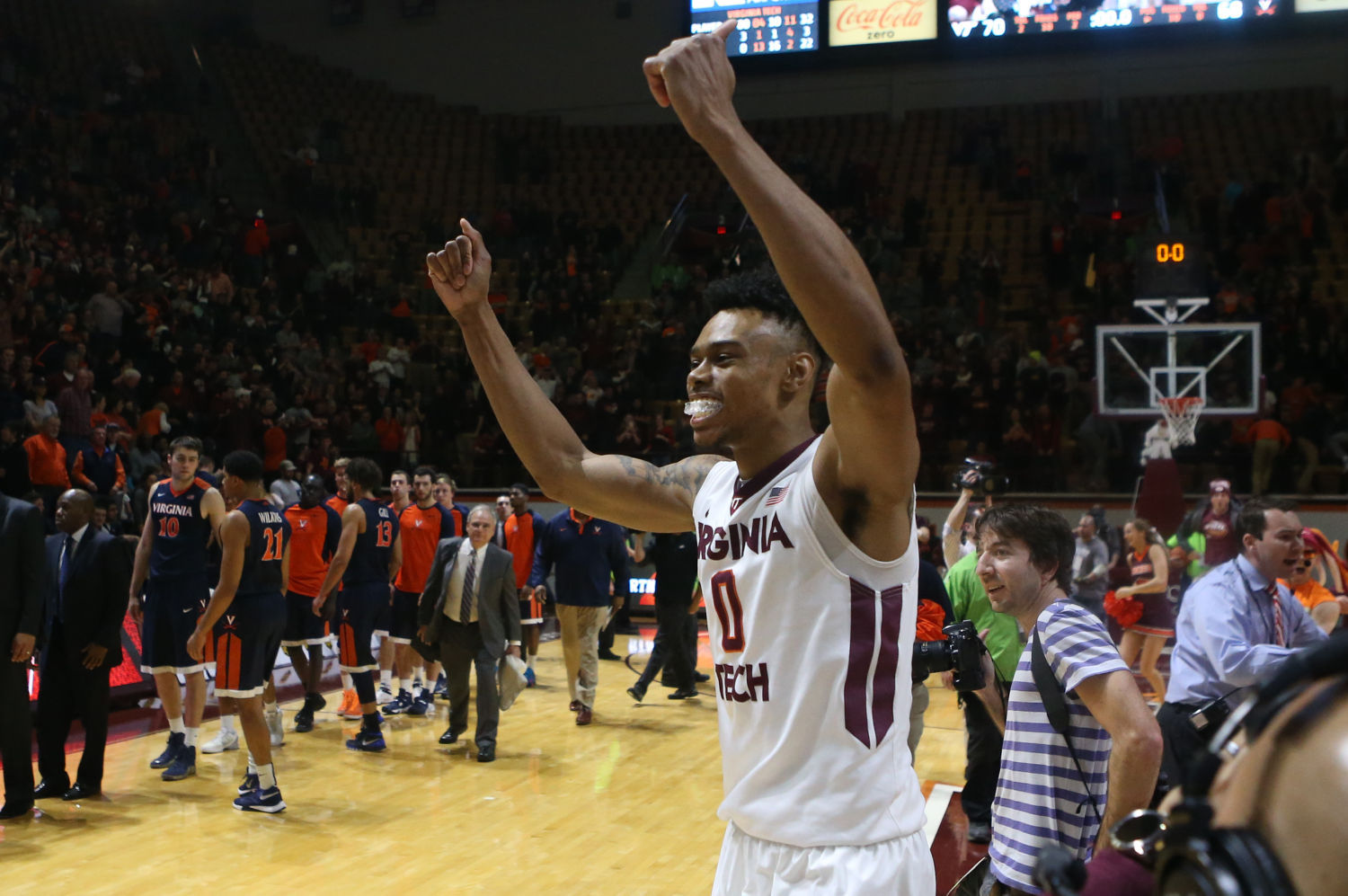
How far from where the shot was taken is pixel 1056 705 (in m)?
2.93

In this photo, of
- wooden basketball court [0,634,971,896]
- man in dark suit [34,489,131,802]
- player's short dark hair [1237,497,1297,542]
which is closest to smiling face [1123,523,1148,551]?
wooden basketball court [0,634,971,896]

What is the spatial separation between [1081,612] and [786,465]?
1.25 meters

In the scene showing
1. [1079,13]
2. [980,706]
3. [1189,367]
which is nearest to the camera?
[980,706]

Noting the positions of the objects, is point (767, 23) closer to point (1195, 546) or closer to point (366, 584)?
point (1195, 546)

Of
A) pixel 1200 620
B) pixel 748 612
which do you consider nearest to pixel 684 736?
pixel 1200 620

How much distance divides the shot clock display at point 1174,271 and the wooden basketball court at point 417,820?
843cm

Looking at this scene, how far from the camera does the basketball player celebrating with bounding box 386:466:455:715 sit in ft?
A: 32.5

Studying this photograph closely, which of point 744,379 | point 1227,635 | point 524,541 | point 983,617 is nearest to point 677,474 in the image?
point 744,379

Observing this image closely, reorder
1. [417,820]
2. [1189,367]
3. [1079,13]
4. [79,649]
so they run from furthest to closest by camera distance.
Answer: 1. [1079,13]
2. [1189,367]
3. [79,649]
4. [417,820]

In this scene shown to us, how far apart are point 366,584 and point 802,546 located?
7693mm

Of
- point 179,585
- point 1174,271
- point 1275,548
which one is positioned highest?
point 1174,271

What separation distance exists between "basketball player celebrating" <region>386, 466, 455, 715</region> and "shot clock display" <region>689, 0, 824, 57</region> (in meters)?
10.6

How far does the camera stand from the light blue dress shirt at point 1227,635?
4.26m

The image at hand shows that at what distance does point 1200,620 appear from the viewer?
14.6ft
